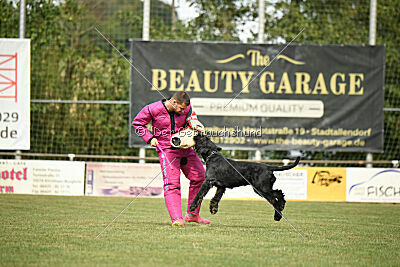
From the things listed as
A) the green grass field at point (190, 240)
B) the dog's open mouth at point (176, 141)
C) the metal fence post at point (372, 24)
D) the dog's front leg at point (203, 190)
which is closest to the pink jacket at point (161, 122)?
the dog's open mouth at point (176, 141)

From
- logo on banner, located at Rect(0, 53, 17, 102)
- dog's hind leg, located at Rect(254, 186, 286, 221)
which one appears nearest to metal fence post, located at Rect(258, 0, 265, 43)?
logo on banner, located at Rect(0, 53, 17, 102)

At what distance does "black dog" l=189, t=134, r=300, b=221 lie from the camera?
7977mm

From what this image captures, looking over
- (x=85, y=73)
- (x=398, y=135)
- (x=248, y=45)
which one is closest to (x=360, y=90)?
(x=398, y=135)

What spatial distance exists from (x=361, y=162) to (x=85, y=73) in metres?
7.89

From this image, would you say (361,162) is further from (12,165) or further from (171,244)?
(171,244)

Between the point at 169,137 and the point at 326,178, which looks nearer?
the point at 169,137

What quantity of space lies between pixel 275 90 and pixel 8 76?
272 inches

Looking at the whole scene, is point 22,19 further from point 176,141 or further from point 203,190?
point 203,190

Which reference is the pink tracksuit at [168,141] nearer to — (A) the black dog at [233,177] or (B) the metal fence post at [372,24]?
(A) the black dog at [233,177]

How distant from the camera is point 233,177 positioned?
317 inches

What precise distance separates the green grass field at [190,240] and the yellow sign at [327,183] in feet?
16.2

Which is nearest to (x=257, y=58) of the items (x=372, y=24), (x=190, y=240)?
(x=372, y=24)

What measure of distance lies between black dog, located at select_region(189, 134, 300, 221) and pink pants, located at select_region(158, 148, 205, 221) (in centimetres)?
24

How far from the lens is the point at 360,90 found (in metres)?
16.3
